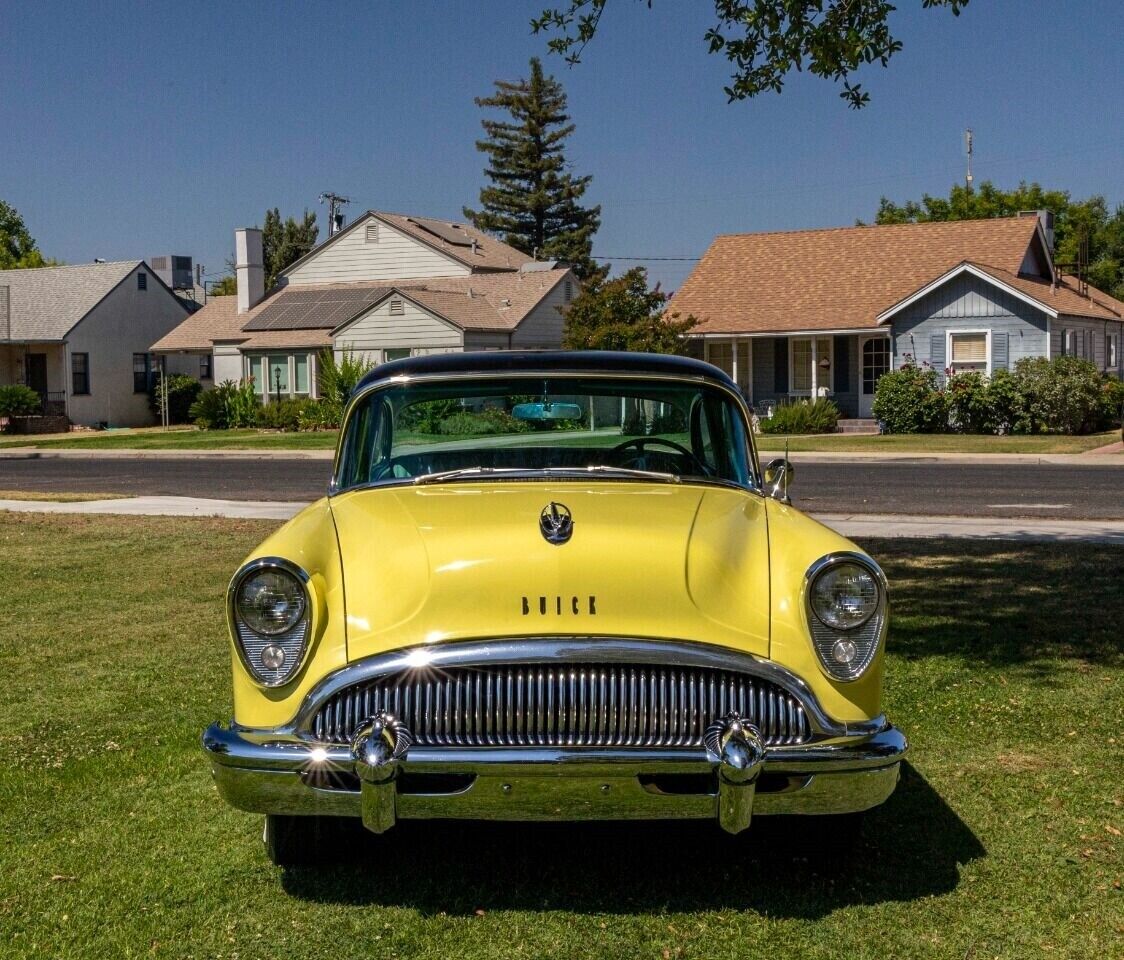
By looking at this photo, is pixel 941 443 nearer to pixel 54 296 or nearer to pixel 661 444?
pixel 661 444

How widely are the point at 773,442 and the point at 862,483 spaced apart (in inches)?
408

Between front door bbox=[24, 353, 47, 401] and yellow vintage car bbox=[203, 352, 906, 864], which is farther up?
front door bbox=[24, 353, 47, 401]

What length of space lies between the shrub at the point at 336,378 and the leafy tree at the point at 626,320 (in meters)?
5.49

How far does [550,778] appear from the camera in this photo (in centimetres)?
391

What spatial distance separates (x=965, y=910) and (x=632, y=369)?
7.95 feet

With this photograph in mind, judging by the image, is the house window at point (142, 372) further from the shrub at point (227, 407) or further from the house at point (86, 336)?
the shrub at point (227, 407)

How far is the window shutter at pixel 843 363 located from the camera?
3561 centimetres

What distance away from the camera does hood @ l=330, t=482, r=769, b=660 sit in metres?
Result: 4.05

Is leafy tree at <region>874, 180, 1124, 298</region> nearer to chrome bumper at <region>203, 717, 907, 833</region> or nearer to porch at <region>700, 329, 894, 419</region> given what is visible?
porch at <region>700, 329, 894, 419</region>

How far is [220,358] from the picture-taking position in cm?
4528

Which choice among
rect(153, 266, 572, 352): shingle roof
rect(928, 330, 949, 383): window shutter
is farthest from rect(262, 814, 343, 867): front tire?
rect(153, 266, 572, 352): shingle roof

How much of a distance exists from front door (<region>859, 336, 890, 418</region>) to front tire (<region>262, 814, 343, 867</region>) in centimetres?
3182

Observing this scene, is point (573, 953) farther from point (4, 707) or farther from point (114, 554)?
point (114, 554)

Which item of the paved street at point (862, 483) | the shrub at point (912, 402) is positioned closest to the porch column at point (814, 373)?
the shrub at point (912, 402)
